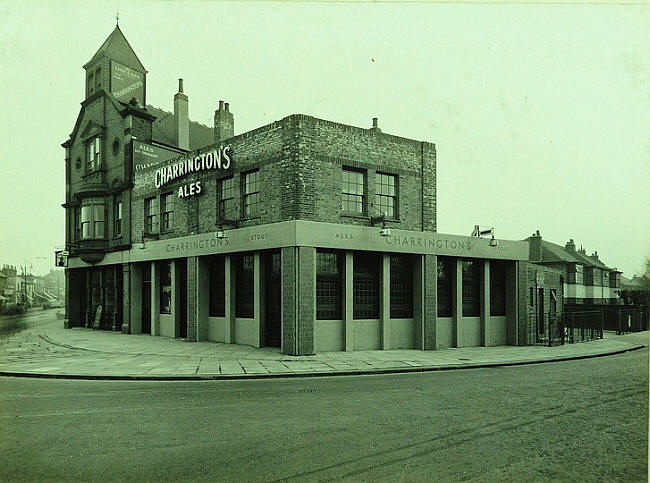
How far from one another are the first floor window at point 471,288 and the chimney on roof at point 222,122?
17.5 m

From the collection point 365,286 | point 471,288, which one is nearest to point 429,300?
point 365,286

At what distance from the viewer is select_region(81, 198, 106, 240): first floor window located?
87.0 ft

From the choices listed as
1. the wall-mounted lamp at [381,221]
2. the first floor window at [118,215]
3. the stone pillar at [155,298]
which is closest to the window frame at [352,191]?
the wall-mounted lamp at [381,221]

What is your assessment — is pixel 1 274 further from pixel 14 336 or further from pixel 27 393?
pixel 14 336

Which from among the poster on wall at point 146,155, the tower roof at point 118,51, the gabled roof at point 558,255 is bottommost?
the gabled roof at point 558,255

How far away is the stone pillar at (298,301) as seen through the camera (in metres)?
15.4

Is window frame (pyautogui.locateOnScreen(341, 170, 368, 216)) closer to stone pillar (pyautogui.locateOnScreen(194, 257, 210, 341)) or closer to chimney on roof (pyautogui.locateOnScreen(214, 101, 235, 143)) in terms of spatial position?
stone pillar (pyautogui.locateOnScreen(194, 257, 210, 341))

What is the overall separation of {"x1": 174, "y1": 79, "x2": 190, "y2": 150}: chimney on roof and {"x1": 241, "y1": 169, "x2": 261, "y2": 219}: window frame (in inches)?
528

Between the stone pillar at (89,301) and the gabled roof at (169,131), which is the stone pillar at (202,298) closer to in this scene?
the gabled roof at (169,131)

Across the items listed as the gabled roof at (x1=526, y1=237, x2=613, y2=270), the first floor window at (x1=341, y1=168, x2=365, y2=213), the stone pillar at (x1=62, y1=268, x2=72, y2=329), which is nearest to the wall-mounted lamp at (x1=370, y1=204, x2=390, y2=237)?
the first floor window at (x1=341, y1=168, x2=365, y2=213)

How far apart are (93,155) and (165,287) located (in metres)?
10.4

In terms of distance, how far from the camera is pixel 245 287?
1853 cm

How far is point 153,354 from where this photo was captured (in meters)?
16.2

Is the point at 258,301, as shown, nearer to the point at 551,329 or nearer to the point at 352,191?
the point at 352,191
